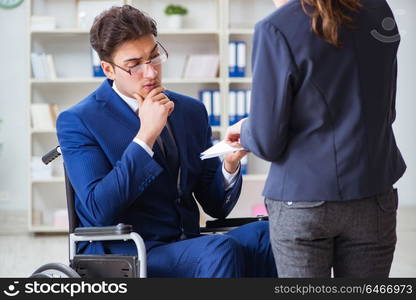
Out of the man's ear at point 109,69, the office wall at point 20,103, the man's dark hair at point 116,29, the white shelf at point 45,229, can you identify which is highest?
the man's dark hair at point 116,29

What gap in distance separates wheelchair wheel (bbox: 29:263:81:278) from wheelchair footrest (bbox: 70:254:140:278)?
6cm

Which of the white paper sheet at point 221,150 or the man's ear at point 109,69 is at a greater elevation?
the man's ear at point 109,69

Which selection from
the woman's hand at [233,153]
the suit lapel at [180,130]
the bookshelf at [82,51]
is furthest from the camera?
the bookshelf at [82,51]

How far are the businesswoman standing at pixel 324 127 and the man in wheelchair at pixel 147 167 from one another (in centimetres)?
44

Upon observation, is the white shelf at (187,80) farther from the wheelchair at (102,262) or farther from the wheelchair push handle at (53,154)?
the wheelchair at (102,262)

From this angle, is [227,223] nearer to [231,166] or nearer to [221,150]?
[231,166]

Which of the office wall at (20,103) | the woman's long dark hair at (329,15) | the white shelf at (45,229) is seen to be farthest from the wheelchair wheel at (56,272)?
the office wall at (20,103)

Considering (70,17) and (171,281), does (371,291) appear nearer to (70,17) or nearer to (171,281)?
(171,281)

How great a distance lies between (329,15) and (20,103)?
16.2 ft

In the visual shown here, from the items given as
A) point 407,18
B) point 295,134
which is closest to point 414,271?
point 407,18

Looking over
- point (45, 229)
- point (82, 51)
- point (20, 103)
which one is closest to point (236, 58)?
point (82, 51)

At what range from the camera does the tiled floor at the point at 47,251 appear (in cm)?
447

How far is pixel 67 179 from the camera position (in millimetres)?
2295

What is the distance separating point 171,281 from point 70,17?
444 cm
